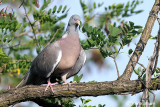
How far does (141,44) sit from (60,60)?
1243mm

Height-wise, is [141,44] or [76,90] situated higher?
[141,44]

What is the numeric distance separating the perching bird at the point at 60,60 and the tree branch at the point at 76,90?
Answer: 596 millimetres

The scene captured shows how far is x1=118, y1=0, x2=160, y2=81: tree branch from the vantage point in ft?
12.6

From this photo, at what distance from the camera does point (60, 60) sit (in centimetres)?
457

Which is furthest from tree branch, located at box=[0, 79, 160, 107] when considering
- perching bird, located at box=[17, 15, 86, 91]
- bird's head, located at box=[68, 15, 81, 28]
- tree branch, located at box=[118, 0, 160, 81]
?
bird's head, located at box=[68, 15, 81, 28]

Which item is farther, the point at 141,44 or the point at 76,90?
the point at 141,44

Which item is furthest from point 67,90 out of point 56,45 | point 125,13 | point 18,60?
point 125,13

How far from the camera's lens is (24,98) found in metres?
3.88

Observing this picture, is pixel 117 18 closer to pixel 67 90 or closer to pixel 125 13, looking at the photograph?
pixel 125 13

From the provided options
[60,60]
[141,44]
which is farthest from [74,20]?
[141,44]

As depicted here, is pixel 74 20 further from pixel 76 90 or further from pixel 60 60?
pixel 76 90

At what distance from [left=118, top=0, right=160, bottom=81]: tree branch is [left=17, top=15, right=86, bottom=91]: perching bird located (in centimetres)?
102

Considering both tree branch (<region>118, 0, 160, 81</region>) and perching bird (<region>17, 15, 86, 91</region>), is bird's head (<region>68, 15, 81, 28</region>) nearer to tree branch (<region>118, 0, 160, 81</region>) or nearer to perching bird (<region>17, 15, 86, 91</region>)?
perching bird (<region>17, 15, 86, 91</region>)

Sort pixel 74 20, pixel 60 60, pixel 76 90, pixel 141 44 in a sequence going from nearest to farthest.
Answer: pixel 76 90, pixel 141 44, pixel 60 60, pixel 74 20
